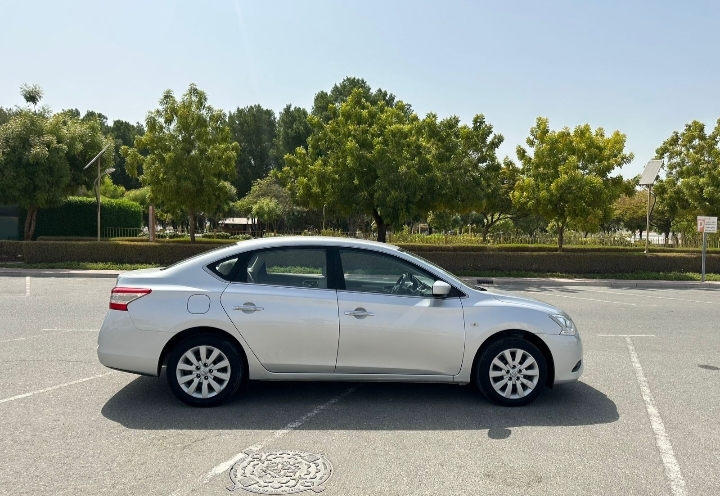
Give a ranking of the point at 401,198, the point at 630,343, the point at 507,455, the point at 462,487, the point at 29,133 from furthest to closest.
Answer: the point at 29,133 → the point at 401,198 → the point at 630,343 → the point at 507,455 → the point at 462,487

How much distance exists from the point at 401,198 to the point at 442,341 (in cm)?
1779

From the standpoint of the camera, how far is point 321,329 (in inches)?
215

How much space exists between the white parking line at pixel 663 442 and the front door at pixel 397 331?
1.75m

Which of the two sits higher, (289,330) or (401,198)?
(401,198)

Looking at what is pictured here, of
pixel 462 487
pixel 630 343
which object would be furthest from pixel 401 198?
pixel 462 487

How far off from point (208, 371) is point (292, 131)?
2112 inches

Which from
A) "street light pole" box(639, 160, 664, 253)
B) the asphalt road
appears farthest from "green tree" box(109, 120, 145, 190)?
the asphalt road

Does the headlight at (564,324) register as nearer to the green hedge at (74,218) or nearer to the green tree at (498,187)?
the green tree at (498,187)

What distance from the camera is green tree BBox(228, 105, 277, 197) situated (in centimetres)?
6575

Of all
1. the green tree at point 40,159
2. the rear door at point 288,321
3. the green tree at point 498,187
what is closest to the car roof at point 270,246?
the rear door at point 288,321

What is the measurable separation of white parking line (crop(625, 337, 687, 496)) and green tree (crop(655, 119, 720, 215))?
2384 cm

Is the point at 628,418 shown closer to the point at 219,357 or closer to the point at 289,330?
the point at 289,330

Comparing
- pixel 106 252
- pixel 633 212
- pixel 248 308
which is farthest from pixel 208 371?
pixel 633 212

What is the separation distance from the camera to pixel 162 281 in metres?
5.61
